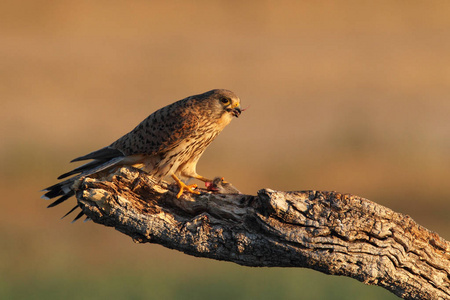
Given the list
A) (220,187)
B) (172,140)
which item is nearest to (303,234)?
(220,187)

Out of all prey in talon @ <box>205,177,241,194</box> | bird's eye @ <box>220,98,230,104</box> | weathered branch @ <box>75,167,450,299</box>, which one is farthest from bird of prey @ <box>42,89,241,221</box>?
weathered branch @ <box>75,167,450,299</box>

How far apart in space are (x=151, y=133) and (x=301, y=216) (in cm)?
242

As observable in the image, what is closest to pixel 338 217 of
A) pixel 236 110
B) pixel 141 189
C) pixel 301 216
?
pixel 301 216

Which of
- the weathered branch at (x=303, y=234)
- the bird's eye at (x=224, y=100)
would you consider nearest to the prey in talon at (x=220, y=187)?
the weathered branch at (x=303, y=234)

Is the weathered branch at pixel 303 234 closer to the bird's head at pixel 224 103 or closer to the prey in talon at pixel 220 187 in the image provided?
the prey in talon at pixel 220 187

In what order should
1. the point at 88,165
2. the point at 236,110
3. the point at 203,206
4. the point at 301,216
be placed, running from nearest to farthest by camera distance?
the point at 301,216, the point at 203,206, the point at 88,165, the point at 236,110

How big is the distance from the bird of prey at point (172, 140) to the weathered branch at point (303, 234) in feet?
5.20

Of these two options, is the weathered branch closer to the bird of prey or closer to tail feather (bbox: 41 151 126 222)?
tail feather (bbox: 41 151 126 222)

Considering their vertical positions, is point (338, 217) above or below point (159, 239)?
above

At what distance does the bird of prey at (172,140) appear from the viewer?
6145mm

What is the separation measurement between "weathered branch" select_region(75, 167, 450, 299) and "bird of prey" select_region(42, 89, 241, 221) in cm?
158

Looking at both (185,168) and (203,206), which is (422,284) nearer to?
(203,206)

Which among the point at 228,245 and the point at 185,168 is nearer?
the point at 228,245

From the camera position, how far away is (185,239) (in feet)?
14.1
